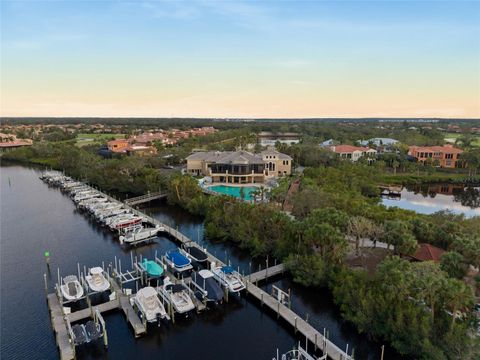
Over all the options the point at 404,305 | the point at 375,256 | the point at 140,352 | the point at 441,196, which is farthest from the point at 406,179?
the point at 140,352

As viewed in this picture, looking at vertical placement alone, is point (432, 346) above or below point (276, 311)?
above

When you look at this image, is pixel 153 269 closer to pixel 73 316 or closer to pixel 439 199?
pixel 73 316

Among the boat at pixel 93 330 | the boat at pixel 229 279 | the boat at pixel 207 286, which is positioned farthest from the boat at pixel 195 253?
the boat at pixel 93 330

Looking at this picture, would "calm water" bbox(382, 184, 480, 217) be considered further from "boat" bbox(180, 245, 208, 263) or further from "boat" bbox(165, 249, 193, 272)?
"boat" bbox(165, 249, 193, 272)

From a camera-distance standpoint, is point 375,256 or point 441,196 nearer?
point 375,256

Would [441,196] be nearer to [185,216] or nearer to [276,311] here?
[185,216]

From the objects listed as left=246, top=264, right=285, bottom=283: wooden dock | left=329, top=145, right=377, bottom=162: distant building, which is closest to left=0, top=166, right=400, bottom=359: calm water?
left=246, top=264, right=285, bottom=283: wooden dock

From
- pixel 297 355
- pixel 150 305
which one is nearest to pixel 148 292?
pixel 150 305

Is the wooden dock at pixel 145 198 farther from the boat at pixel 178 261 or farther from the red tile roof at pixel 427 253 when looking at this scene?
the red tile roof at pixel 427 253
